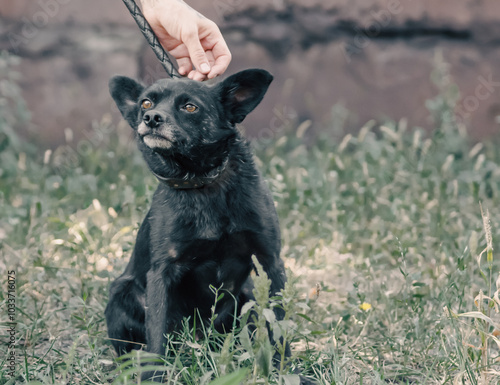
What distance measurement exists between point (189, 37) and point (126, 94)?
0.36m

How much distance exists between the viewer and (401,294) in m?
3.12

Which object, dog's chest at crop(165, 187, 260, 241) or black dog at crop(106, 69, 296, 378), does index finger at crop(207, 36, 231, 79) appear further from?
dog's chest at crop(165, 187, 260, 241)

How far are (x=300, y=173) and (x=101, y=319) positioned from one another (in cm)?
218

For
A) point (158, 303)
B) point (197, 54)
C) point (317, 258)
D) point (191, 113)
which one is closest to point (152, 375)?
point (158, 303)

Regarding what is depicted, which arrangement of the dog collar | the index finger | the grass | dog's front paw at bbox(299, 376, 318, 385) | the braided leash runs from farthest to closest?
1. the index finger
2. the braided leash
3. the dog collar
4. dog's front paw at bbox(299, 376, 318, 385)
5. the grass

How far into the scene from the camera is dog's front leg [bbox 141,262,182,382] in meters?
2.50

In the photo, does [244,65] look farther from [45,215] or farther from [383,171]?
[45,215]

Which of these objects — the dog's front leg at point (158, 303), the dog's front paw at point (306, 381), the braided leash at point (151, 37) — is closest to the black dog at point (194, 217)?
the dog's front leg at point (158, 303)

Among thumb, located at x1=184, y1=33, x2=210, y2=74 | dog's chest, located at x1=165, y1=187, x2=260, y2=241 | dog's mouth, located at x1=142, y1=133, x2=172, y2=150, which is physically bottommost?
dog's chest, located at x1=165, y1=187, x2=260, y2=241

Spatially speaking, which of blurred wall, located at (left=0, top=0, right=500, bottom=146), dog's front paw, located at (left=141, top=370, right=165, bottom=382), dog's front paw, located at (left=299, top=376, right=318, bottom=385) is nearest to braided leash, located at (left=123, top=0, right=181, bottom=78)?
dog's front paw, located at (left=141, top=370, right=165, bottom=382)

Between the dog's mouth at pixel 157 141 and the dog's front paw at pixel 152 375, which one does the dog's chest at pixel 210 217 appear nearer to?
the dog's mouth at pixel 157 141

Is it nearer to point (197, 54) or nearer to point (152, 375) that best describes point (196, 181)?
point (197, 54)

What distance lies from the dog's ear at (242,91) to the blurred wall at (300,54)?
10.1 feet

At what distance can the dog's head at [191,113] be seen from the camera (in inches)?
102
